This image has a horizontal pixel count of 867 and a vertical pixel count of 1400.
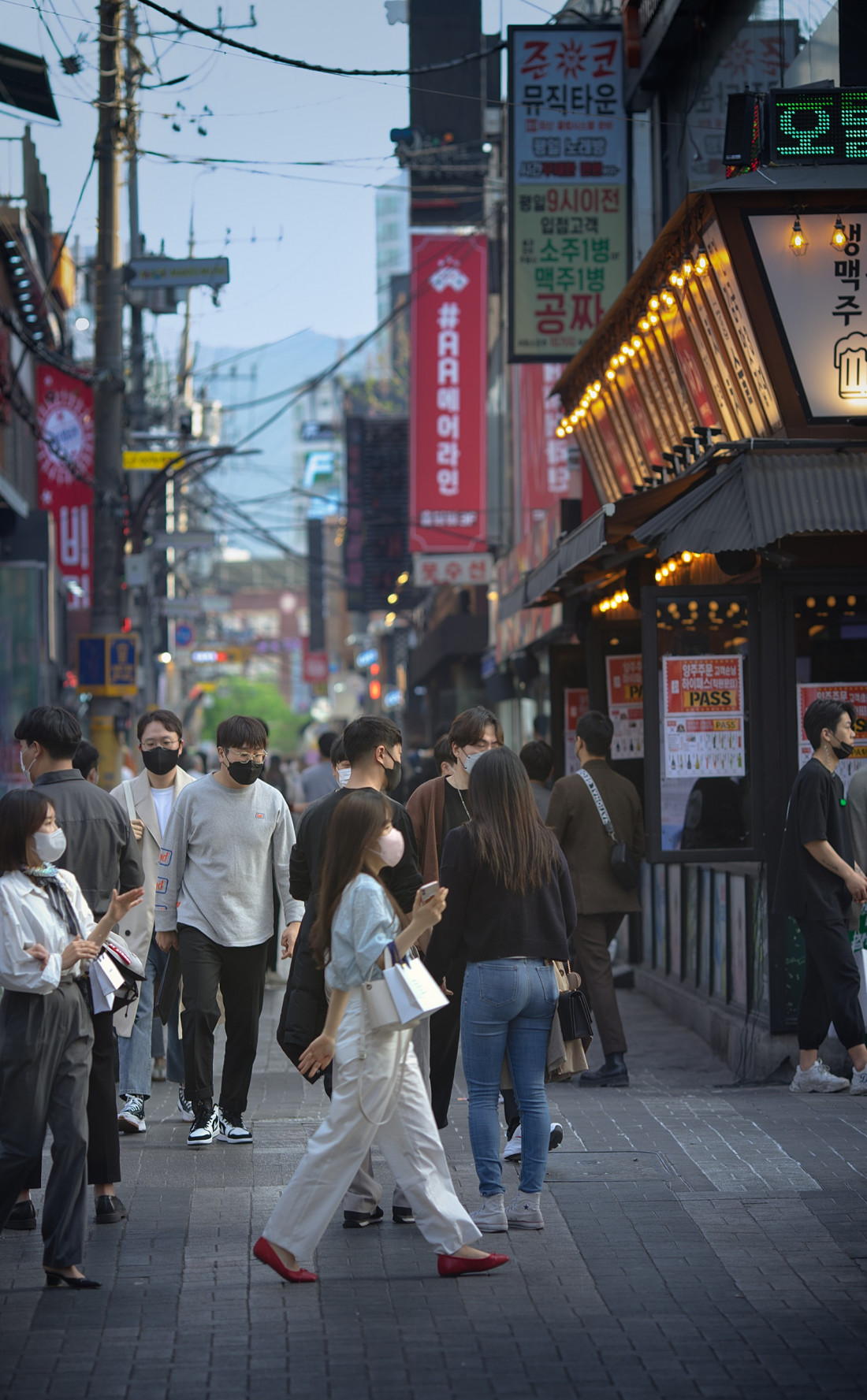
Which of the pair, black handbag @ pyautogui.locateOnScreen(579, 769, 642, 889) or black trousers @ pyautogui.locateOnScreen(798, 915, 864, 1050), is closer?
black trousers @ pyautogui.locateOnScreen(798, 915, 864, 1050)

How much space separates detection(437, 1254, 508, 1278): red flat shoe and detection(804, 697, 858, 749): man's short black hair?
12.2ft

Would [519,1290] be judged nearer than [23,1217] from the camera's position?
Yes

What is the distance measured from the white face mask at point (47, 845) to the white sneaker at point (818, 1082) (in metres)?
4.54

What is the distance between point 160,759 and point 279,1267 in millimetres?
3498

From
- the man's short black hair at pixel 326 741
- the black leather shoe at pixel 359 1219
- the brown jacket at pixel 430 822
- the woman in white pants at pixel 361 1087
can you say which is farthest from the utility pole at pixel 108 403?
the woman in white pants at pixel 361 1087

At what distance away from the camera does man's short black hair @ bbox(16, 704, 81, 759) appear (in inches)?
248

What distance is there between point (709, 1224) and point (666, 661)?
3839 millimetres

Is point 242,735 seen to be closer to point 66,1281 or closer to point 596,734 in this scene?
point 596,734

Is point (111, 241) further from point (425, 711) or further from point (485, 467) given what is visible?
point (425, 711)

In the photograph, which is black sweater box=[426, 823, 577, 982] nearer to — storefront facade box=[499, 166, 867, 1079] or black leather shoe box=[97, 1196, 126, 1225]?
black leather shoe box=[97, 1196, 126, 1225]

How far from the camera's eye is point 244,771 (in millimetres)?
7359

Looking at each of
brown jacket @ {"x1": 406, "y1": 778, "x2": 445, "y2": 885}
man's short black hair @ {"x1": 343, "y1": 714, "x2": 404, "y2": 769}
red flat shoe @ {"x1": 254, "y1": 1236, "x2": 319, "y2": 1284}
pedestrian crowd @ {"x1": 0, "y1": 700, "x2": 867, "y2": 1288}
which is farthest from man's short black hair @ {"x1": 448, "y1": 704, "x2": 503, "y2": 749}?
red flat shoe @ {"x1": 254, "y1": 1236, "x2": 319, "y2": 1284}

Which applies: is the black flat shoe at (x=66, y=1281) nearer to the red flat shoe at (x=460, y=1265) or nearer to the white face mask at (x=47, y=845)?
the red flat shoe at (x=460, y=1265)

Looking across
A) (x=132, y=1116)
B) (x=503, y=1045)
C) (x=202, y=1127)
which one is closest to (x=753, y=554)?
(x=503, y=1045)
